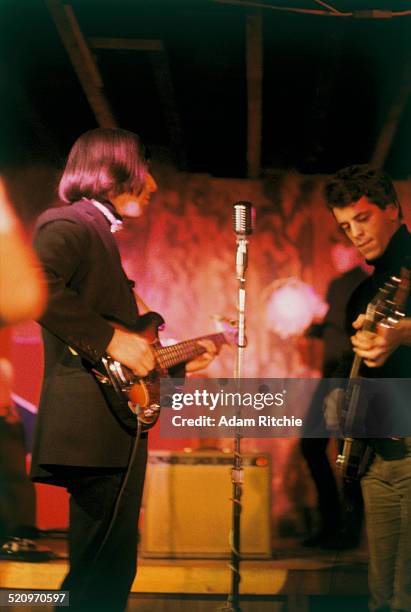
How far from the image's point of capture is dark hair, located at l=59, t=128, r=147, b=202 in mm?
2260

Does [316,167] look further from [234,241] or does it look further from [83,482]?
→ [83,482]

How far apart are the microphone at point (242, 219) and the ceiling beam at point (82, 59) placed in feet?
1.91

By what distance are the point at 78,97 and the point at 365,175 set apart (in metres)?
1.18

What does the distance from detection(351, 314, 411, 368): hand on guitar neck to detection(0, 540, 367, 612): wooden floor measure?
891 mm

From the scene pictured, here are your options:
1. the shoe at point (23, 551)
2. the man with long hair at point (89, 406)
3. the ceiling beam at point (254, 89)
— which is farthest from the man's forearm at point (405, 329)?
the shoe at point (23, 551)

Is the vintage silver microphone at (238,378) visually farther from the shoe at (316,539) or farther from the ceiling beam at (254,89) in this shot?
the shoe at (316,539)

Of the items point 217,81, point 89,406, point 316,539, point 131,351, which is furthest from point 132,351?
point 316,539

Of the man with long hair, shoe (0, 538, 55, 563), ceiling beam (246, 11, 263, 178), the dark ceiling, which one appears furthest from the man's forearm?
shoe (0, 538, 55, 563)

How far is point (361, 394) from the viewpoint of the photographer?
2.50 m

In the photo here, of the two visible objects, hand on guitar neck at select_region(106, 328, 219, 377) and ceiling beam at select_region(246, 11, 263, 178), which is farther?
ceiling beam at select_region(246, 11, 263, 178)

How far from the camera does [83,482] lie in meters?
2.08

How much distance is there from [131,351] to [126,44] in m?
1.22

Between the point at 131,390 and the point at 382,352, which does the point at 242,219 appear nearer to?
the point at 382,352

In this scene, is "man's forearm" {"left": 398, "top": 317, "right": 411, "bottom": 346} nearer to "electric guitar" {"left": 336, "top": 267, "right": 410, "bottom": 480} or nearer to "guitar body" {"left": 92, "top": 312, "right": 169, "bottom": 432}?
"electric guitar" {"left": 336, "top": 267, "right": 410, "bottom": 480}
